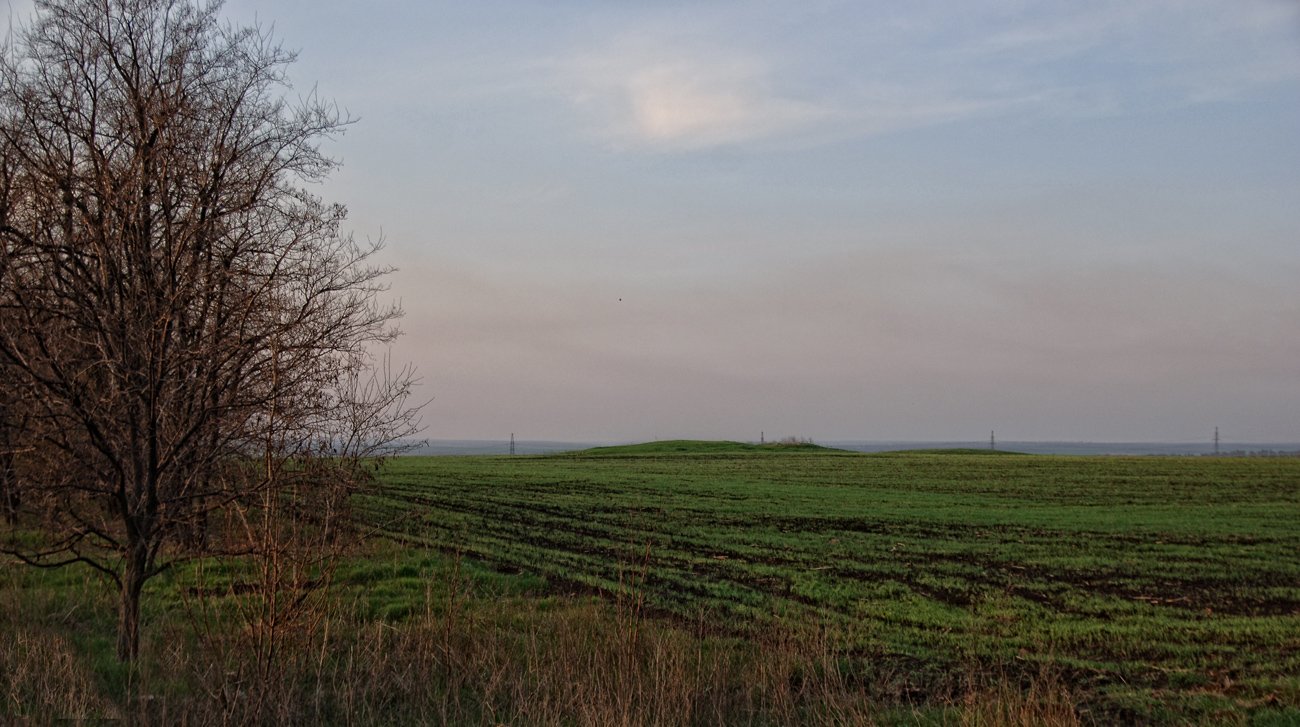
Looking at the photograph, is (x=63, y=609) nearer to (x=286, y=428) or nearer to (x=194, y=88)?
(x=286, y=428)

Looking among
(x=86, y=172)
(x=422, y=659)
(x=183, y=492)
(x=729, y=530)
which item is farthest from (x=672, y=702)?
(x=729, y=530)

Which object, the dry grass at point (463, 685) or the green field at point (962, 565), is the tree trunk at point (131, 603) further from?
the green field at point (962, 565)

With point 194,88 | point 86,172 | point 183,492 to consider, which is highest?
point 194,88

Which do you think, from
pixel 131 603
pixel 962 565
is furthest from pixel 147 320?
pixel 962 565

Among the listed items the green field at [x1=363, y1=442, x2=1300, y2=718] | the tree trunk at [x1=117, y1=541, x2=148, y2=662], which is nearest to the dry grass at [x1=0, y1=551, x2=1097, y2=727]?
the tree trunk at [x1=117, y1=541, x2=148, y2=662]

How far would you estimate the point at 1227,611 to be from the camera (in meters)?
12.7

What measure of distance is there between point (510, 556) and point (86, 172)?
36.2ft

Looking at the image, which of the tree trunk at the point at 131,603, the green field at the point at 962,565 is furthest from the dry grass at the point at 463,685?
the green field at the point at 962,565

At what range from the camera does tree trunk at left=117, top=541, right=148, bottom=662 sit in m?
8.31

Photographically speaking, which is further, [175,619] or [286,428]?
[175,619]

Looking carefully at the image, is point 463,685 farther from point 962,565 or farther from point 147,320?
point 962,565

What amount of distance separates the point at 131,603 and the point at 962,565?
15.0 meters

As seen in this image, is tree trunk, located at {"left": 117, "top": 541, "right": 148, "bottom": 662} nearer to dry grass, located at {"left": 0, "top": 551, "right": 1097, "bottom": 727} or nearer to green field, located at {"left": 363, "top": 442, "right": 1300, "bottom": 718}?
dry grass, located at {"left": 0, "top": 551, "right": 1097, "bottom": 727}

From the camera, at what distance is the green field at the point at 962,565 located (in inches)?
387
